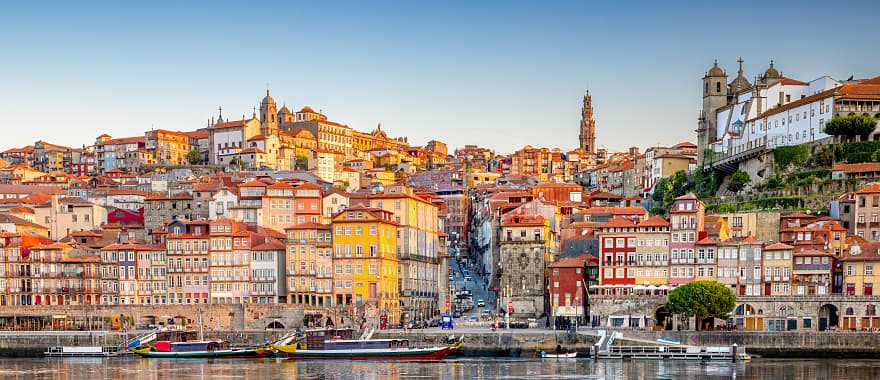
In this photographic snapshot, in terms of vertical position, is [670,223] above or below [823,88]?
below

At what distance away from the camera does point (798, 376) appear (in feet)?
207

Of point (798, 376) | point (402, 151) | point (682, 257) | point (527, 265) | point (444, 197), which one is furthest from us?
point (402, 151)

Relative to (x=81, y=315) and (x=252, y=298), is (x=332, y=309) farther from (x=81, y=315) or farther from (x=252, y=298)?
(x=81, y=315)

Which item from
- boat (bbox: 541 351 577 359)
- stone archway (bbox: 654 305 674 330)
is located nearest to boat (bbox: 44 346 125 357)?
boat (bbox: 541 351 577 359)

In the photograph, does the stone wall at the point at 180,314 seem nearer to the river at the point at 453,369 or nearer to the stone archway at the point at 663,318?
the river at the point at 453,369

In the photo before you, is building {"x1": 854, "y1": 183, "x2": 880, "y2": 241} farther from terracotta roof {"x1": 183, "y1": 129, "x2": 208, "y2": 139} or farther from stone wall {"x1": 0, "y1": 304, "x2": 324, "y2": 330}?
terracotta roof {"x1": 183, "y1": 129, "x2": 208, "y2": 139}

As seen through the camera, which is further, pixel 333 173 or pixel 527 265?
pixel 333 173

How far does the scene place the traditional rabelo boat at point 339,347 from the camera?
7762cm

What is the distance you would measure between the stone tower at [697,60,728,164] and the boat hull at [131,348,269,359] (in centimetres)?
4791

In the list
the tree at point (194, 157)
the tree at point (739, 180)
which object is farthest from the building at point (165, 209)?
the tree at point (194, 157)

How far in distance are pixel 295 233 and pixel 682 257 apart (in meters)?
25.0

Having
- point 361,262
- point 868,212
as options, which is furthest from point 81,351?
point 868,212

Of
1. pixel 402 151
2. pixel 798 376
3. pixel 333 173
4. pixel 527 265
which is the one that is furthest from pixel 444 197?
pixel 798 376

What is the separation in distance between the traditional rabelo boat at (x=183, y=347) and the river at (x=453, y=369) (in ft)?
8.99
